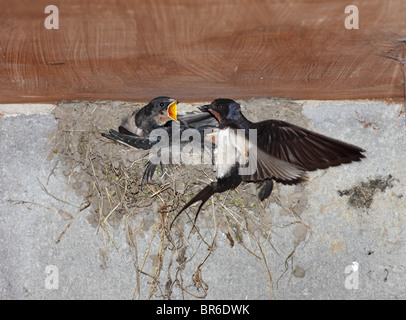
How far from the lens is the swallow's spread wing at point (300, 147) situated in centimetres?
216

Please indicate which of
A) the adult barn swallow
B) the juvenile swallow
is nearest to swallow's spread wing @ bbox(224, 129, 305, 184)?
the adult barn swallow

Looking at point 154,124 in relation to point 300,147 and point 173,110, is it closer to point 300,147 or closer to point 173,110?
point 173,110

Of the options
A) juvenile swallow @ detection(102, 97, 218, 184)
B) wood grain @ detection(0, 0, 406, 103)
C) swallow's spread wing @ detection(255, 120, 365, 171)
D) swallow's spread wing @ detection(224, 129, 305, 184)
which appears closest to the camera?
wood grain @ detection(0, 0, 406, 103)

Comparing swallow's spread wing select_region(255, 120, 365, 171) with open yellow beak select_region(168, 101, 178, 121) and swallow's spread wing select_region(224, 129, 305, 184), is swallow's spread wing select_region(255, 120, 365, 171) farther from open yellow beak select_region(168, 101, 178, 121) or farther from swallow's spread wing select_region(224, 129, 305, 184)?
open yellow beak select_region(168, 101, 178, 121)

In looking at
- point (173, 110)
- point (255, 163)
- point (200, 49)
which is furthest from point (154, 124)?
point (200, 49)

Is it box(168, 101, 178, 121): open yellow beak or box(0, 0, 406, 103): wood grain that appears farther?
box(168, 101, 178, 121): open yellow beak

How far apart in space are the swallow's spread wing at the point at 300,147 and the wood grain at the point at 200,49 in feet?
0.66

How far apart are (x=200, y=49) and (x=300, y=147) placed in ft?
2.00

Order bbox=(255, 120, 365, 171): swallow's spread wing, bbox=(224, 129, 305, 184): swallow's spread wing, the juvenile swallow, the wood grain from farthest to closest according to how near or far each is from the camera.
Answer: the juvenile swallow, bbox=(224, 129, 305, 184): swallow's spread wing, bbox=(255, 120, 365, 171): swallow's spread wing, the wood grain

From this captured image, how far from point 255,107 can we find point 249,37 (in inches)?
27.1

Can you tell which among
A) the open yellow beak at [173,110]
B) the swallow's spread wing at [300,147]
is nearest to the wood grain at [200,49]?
the open yellow beak at [173,110]

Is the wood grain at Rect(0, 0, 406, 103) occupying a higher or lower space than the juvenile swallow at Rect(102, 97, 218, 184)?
higher

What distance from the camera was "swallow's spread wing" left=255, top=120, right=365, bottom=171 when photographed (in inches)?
85.2
